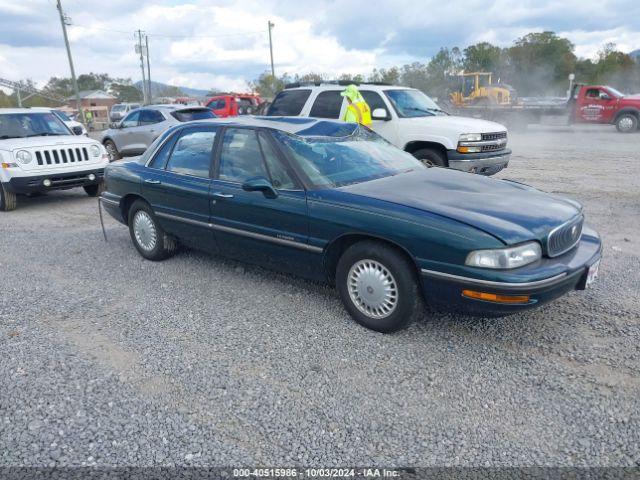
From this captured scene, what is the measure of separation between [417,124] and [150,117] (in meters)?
7.48

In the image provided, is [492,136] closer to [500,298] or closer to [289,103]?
[289,103]

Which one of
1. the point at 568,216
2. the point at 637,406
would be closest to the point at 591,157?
the point at 568,216

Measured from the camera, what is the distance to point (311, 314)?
411 centimetres

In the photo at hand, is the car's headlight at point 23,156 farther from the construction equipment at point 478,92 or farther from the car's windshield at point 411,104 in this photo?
the construction equipment at point 478,92

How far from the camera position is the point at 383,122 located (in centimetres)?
895

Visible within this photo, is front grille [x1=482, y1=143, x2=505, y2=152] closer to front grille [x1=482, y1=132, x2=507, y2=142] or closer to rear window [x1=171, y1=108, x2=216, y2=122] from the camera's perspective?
front grille [x1=482, y1=132, x2=507, y2=142]

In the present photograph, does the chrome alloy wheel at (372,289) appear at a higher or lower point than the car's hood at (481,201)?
lower

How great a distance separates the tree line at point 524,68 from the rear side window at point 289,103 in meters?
40.9

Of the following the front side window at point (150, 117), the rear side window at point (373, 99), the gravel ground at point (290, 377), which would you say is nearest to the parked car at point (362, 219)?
the gravel ground at point (290, 377)

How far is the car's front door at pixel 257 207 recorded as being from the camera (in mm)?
4023

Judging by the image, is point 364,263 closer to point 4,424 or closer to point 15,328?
point 4,424

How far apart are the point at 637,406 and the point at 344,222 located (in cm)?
207

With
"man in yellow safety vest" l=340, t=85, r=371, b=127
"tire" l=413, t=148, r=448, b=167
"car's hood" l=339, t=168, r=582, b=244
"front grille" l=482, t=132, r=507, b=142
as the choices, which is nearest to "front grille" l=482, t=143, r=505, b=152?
"front grille" l=482, t=132, r=507, b=142

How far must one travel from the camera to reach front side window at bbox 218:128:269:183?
4.36m
